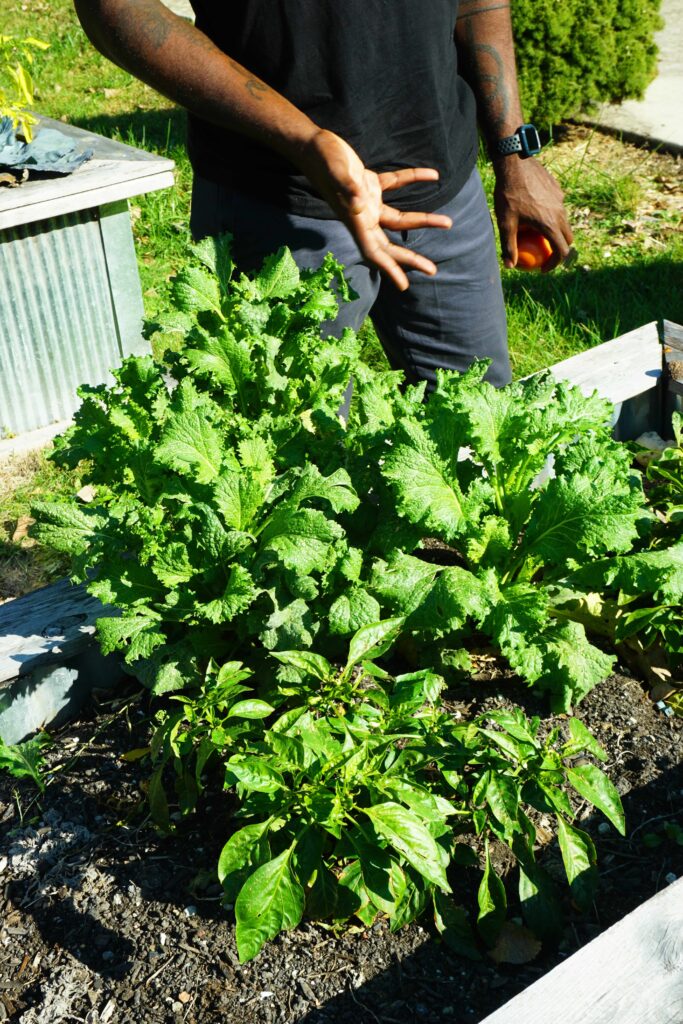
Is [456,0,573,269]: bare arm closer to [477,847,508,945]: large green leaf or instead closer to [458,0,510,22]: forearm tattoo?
[458,0,510,22]: forearm tattoo

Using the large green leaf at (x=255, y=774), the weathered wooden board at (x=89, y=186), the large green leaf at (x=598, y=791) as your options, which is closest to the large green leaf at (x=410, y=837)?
the large green leaf at (x=255, y=774)

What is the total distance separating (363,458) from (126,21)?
105cm

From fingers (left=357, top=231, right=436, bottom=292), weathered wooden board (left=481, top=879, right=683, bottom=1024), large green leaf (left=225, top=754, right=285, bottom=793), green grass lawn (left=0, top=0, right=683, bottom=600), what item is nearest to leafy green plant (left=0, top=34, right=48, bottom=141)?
green grass lawn (left=0, top=0, right=683, bottom=600)

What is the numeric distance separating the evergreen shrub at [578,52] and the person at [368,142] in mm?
3199

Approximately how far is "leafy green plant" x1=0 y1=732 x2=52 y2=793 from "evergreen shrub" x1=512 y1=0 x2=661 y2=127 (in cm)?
486

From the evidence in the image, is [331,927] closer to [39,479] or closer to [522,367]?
[39,479]

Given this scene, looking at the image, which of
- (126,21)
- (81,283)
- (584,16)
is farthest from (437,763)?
(584,16)

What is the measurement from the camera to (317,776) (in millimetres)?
1755

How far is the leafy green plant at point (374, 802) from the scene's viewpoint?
1.68 metres

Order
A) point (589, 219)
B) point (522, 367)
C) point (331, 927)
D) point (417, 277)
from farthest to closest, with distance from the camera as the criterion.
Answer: point (589, 219) < point (522, 367) < point (417, 277) < point (331, 927)

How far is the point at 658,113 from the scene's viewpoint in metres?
6.60

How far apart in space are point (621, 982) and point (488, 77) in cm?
232

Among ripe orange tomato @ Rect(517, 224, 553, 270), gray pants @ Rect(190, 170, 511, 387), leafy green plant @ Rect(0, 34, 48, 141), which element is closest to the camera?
gray pants @ Rect(190, 170, 511, 387)

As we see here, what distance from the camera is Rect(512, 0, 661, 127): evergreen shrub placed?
5844 mm
